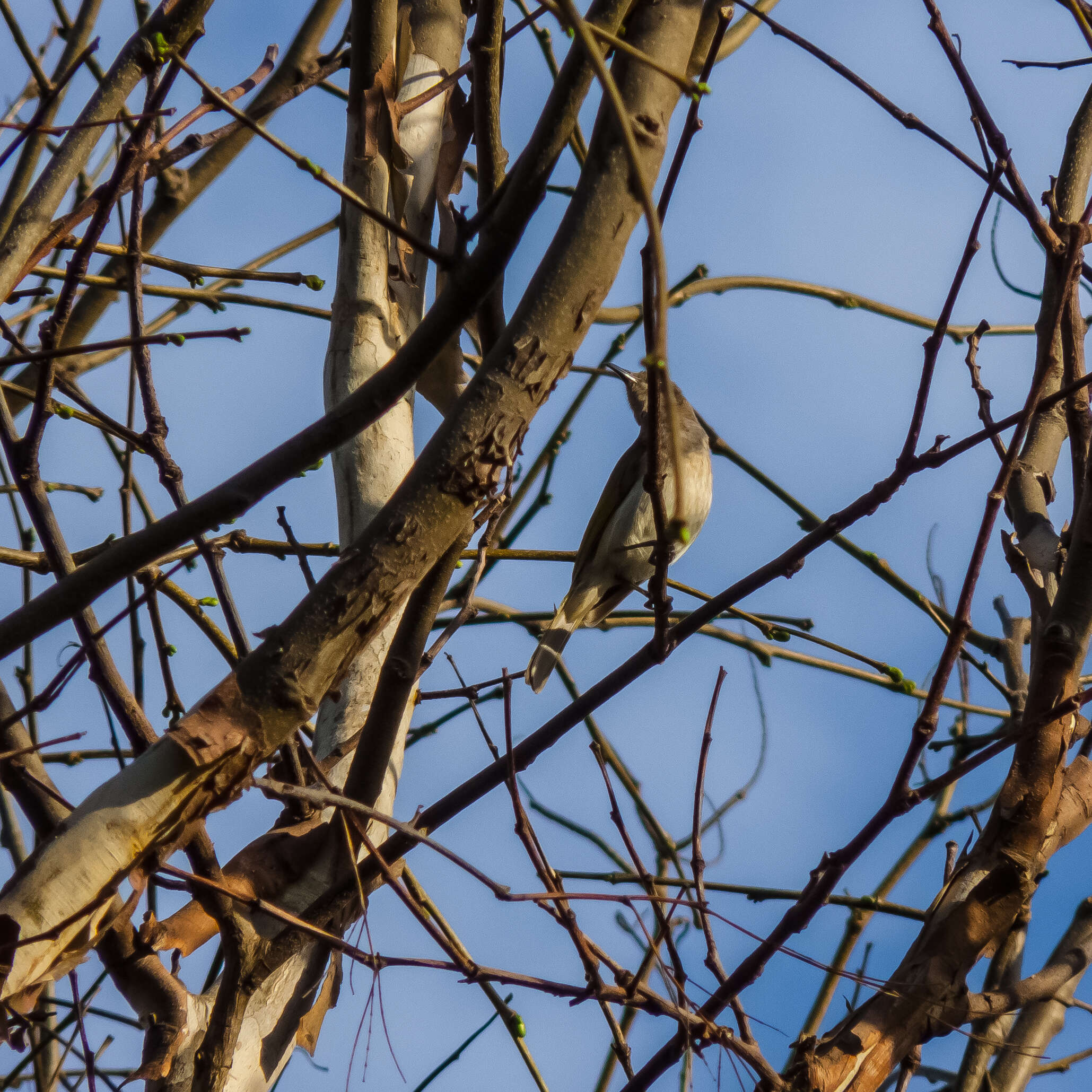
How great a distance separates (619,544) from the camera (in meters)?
4.70

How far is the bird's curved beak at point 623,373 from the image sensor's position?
15.4ft

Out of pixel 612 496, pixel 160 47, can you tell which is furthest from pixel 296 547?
pixel 612 496

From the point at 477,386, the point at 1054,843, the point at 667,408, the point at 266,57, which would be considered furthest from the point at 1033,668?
the point at 266,57

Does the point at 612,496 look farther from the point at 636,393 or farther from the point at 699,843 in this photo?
the point at 699,843

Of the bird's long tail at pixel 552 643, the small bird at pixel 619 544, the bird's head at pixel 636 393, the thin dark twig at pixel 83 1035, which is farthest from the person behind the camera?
the bird's head at pixel 636 393

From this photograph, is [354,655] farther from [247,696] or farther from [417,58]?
[417,58]

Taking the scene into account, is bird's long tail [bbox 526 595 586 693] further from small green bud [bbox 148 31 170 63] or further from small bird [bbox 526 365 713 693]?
small green bud [bbox 148 31 170 63]

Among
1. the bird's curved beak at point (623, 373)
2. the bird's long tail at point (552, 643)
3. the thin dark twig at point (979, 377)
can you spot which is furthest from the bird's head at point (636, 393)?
the thin dark twig at point (979, 377)

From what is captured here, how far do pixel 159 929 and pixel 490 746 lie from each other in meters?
0.85

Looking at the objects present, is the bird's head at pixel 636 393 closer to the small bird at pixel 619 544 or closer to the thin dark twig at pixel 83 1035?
the small bird at pixel 619 544

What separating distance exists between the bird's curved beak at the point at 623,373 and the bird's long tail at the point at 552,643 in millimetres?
987

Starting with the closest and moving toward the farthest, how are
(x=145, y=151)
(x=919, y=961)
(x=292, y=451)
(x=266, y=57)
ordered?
1. (x=292, y=451)
2. (x=145, y=151)
3. (x=919, y=961)
4. (x=266, y=57)

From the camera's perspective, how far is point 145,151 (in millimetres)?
2291

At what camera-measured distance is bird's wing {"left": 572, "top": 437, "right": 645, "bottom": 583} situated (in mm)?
4828
